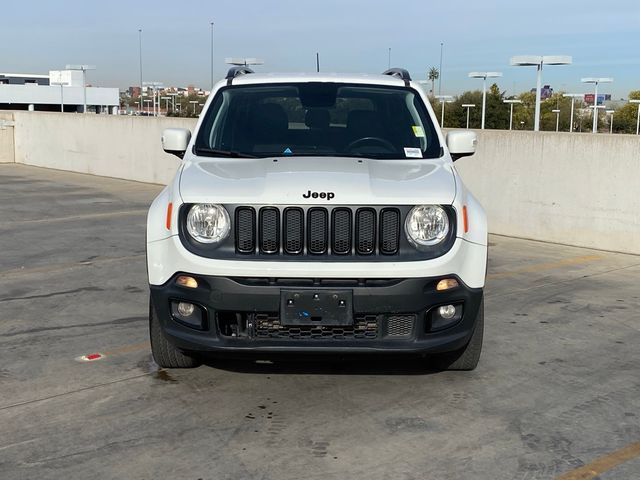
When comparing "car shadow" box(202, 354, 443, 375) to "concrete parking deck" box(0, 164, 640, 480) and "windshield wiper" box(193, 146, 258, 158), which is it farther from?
"windshield wiper" box(193, 146, 258, 158)

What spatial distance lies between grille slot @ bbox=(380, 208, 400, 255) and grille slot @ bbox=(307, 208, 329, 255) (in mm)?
293

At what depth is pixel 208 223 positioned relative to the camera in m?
4.00

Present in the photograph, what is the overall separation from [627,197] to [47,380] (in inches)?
287

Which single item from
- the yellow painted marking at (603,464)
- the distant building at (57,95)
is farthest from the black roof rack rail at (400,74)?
the distant building at (57,95)

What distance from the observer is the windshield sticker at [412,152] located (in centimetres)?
485

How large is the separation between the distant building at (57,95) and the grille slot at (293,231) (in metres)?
72.2

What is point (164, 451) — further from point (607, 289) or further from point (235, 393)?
point (607, 289)

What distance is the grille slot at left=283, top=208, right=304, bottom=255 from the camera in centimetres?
394

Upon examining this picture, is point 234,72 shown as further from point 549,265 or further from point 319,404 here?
point 549,265

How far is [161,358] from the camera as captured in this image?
4570mm

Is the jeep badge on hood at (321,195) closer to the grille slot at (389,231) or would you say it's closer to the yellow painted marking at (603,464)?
the grille slot at (389,231)

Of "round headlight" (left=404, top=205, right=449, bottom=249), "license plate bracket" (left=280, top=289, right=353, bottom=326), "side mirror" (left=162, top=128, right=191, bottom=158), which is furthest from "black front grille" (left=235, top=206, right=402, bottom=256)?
"side mirror" (left=162, top=128, right=191, bottom=158)

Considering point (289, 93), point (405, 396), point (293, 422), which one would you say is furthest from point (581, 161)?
point (293, 422)

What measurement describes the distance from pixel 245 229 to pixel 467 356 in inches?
63.4
